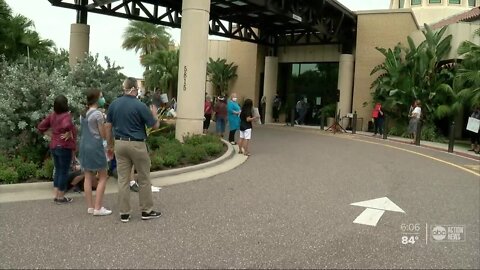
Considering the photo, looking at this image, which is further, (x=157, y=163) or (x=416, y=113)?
(x=416, y=113)

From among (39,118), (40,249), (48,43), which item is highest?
(48,43)

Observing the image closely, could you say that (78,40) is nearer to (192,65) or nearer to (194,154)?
(192,65)

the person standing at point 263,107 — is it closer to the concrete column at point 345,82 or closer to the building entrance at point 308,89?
the building entrance at point 308,89

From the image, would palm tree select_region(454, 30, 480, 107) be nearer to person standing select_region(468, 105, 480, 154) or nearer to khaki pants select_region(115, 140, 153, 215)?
person standing select_region(468, 105, 480, 154)

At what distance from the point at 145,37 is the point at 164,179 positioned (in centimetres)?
4505

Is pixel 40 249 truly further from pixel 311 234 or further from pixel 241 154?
pixel 241 154

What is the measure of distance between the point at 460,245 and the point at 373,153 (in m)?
9.90

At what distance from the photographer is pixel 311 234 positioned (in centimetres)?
576

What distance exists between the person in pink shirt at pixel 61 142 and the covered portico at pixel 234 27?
6.69 metres

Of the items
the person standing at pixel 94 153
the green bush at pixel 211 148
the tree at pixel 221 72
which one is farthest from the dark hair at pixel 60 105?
the tree at pixel 221 72

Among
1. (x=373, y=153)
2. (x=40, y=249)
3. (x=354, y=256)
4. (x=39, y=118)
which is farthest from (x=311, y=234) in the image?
(x=373, y=153)

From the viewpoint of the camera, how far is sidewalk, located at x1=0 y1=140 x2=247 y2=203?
7.50 metres

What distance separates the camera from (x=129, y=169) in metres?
6.23

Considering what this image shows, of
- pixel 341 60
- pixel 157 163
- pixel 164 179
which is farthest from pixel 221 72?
pixel 164 179
